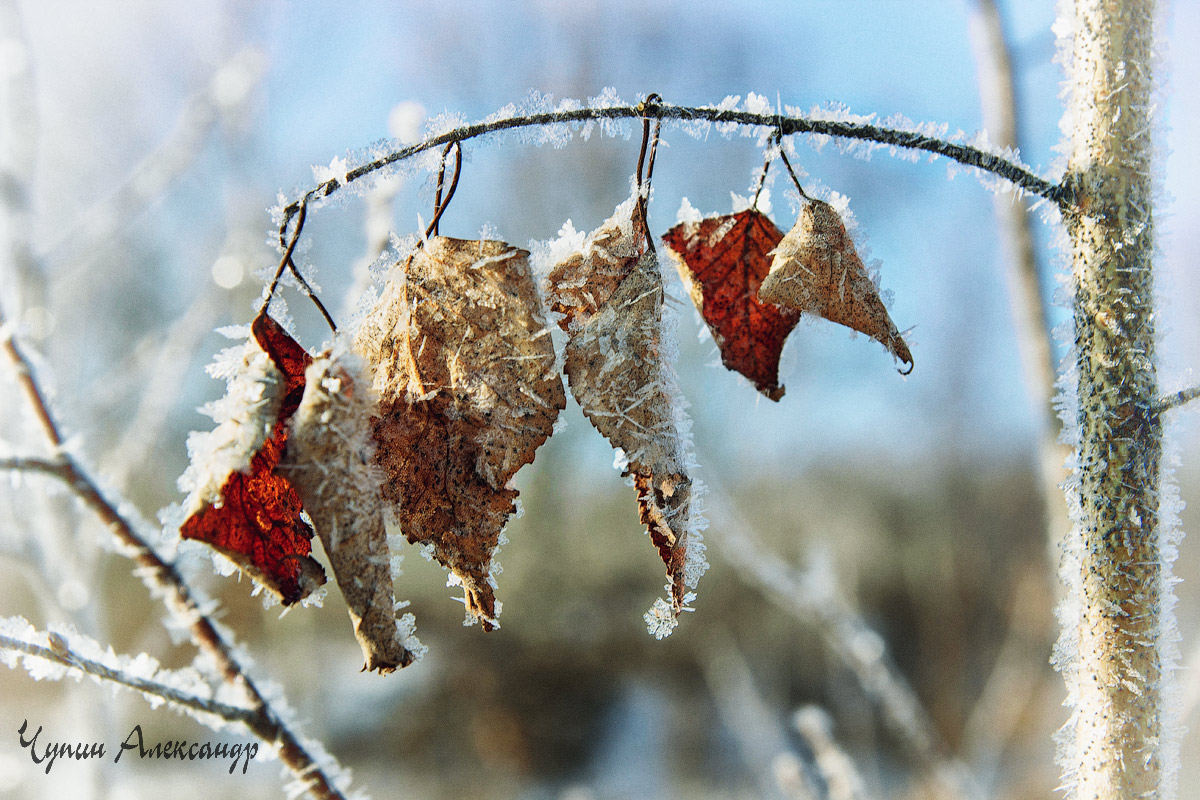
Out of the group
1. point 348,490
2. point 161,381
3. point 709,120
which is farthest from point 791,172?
point 161,381

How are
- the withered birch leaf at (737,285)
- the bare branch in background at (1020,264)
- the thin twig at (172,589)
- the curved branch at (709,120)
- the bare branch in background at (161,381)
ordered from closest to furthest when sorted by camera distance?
1. the thin twig at (172,589)
2. the curved branch at (709,120)
3. the withered birch leaf at (737,285)
4. the bare branch in background at (1020,264)
5. the bare branch in background at (161,381)

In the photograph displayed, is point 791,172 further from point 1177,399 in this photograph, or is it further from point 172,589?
point 172,589

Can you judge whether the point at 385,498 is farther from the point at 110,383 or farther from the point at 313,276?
the point at 110,383

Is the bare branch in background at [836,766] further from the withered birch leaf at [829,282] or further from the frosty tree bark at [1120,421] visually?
the withered birch leaf at [829,282]

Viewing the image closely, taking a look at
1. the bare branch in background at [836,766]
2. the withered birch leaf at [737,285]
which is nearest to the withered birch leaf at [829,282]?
Answer: the withered birch leaf at [737,285]

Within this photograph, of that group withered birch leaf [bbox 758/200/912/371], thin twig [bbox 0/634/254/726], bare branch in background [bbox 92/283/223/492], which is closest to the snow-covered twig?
thin twig [bbox 0/634/254/726]
